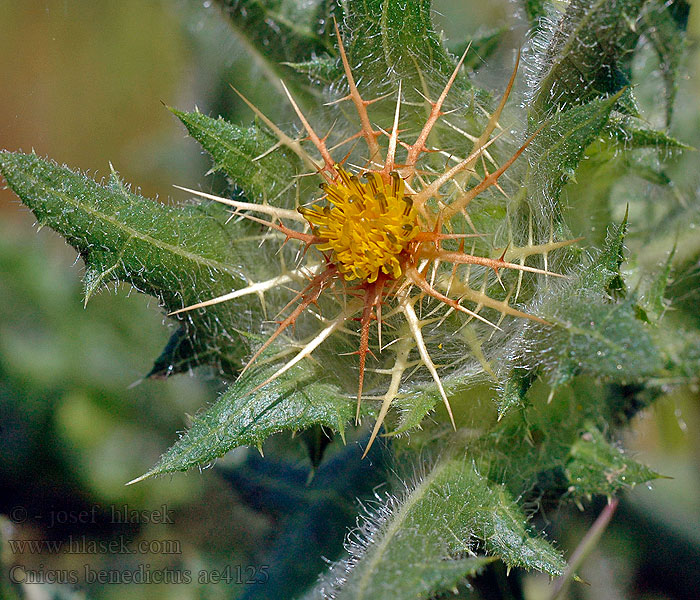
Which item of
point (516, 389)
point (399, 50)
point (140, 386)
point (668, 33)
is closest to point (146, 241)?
point (399, 50)

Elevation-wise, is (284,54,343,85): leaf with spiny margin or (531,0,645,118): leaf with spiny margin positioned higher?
(531,0,645,118): leaf with spiny margin

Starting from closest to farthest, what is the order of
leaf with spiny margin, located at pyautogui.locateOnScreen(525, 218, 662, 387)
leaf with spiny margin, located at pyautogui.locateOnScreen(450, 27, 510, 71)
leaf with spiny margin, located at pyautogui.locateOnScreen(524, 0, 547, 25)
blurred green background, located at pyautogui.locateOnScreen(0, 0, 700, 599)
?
leaf with spiny margin, located at pyautogui.locateOnScreen(525, 218, 662, 387), leaf with spiny margin, located at pyautogui.locateOnScreen(524, 0, 547, 25), leaf with spiny margin, located at pyautogui.locateOnScreen(450, 27, 510, 71), blurred green background, located at pyautogui.locateOnScreen(0, 0, 700, 599)

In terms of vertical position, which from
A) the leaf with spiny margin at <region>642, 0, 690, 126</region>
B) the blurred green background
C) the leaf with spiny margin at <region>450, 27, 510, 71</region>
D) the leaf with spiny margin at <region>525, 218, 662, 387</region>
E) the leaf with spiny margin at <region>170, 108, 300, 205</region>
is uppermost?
the leaf with spiny margin at <region>642, 0, 690, 126</region>

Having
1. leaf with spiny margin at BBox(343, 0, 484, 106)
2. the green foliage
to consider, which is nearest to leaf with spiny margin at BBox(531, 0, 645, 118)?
leaf with spiny margin at BBox(343, 0, 484, 106)

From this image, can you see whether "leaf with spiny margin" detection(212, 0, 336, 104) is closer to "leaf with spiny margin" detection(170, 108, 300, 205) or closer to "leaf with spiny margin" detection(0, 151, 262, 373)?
"leaf with spiny margin" detection(170, 108, 300, 205)

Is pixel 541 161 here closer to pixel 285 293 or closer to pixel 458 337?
pixel 458 337
